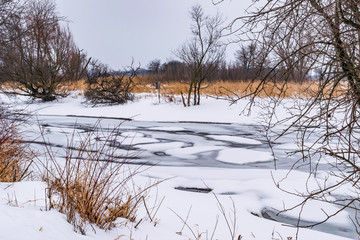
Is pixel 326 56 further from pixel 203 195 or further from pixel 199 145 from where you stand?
pixel 199 145

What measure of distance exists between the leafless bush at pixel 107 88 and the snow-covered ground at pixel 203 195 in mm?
5337

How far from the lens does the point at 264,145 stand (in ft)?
21.0

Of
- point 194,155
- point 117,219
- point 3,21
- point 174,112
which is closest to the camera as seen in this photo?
point 117,219

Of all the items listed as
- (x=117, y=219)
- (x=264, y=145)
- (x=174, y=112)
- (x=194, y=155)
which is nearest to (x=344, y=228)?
(x=117, y=219)

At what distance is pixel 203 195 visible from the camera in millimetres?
3520

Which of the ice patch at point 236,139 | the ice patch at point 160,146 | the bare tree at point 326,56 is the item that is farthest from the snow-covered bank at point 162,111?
the bare tree at point 326,56

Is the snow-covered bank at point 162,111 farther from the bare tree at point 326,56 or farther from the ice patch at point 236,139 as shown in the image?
the bare tree at point 326,56

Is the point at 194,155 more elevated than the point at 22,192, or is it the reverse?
the point at 22,192

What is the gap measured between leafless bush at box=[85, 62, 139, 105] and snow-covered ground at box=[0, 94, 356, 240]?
5337 mm

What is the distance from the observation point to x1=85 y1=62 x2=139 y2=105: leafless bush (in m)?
13.9

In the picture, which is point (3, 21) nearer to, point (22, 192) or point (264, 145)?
point (22, 192)

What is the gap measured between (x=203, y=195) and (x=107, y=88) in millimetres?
11469

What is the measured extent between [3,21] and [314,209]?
835 centimetres

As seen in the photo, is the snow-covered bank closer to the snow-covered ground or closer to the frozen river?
the frozen river
